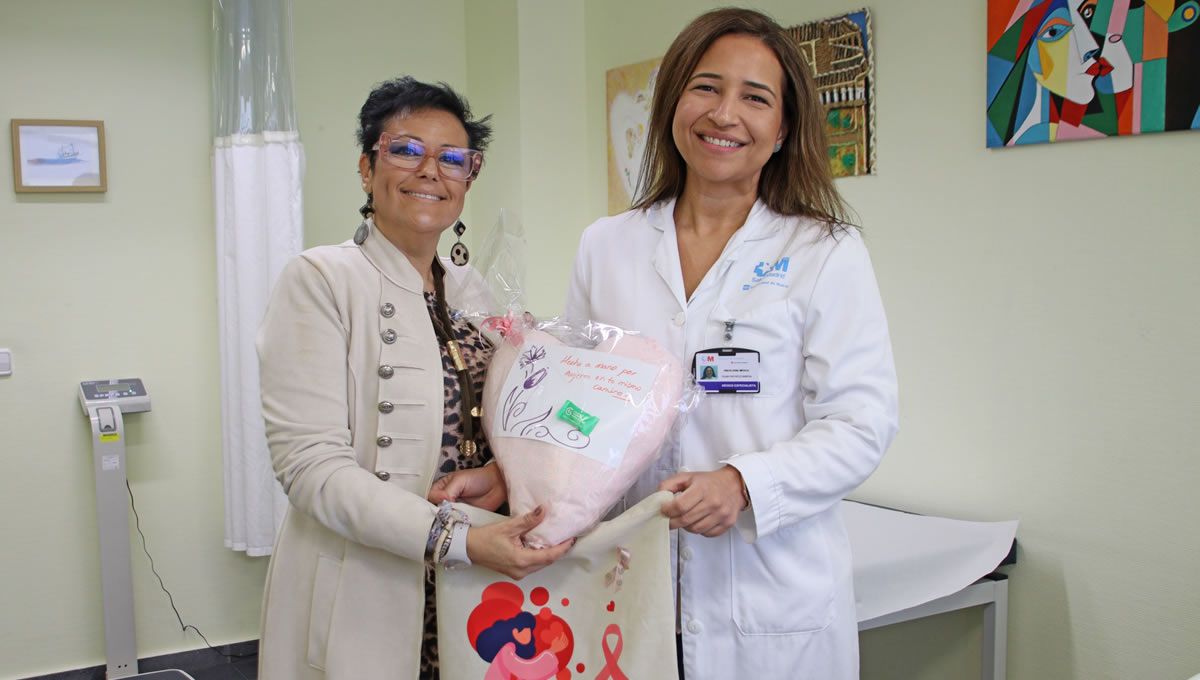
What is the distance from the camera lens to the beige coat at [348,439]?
1.29 m

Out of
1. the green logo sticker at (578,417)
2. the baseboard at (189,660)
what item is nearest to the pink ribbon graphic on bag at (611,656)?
the green logo sticker at (578,417)

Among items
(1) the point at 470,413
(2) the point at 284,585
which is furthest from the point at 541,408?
(2) the point at 284,585

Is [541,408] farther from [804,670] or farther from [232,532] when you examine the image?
[232,532]

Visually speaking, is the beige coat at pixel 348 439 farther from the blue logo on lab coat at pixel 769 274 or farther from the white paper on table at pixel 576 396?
the blue logo on lab coat at pixel 769 274

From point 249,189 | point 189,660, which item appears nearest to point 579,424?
point 249,189

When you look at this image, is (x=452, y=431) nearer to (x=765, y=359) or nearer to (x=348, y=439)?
(x=348, y=439)

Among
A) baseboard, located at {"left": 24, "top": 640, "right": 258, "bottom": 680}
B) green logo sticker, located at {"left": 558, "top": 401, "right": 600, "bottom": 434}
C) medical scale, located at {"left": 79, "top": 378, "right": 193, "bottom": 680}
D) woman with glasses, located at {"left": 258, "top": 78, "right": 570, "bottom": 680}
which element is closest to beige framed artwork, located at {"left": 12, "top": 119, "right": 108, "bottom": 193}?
medical scale, located at {"left": 79, "top": 378, "right": 193, "bottom": 680}

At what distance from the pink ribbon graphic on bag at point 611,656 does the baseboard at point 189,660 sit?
9.04 ft

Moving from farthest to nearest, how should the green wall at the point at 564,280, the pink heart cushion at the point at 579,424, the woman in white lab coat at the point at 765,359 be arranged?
the green wall at the point at 564,280
the woman in white lab coat at the point at 765,359
the pink heart cushion at the point at 579,424

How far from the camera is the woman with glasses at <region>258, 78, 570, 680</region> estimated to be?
4.12ft

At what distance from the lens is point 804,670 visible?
1.34 m

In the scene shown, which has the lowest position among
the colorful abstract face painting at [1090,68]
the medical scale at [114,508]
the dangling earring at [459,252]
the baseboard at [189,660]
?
the baseboard at [189,660]

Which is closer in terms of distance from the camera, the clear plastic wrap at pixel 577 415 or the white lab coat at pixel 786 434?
the clear plastic wrap at pixel 577 415

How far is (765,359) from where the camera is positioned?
133cm
